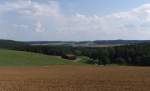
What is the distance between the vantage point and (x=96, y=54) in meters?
107

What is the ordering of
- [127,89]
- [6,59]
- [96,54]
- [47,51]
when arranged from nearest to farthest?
[127,89] < [6,59] < [96,54] < [47,51]

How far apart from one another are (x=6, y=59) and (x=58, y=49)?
5075 cm

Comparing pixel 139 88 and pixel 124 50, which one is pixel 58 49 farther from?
pixel 139 88

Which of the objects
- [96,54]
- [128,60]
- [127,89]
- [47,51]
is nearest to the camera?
[127,89]

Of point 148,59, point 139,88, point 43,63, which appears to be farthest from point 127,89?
point 148,59

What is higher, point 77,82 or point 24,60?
point 77,82

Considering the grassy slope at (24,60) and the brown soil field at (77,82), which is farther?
the grassy slope at (24,60)

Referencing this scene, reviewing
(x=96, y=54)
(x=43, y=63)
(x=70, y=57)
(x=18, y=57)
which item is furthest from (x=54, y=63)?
(x=96, y=54)

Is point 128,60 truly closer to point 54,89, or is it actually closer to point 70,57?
point 70,57

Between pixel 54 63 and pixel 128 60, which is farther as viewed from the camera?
pixel 128 60

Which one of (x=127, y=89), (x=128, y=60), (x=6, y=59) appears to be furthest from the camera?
(x=128, y=60)

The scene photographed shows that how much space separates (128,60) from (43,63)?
97.1 ft

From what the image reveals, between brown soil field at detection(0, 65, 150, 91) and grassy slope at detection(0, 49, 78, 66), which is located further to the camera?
grassy slope at detection(0, 49, 78, 66)

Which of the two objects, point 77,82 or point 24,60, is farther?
point 24,60
